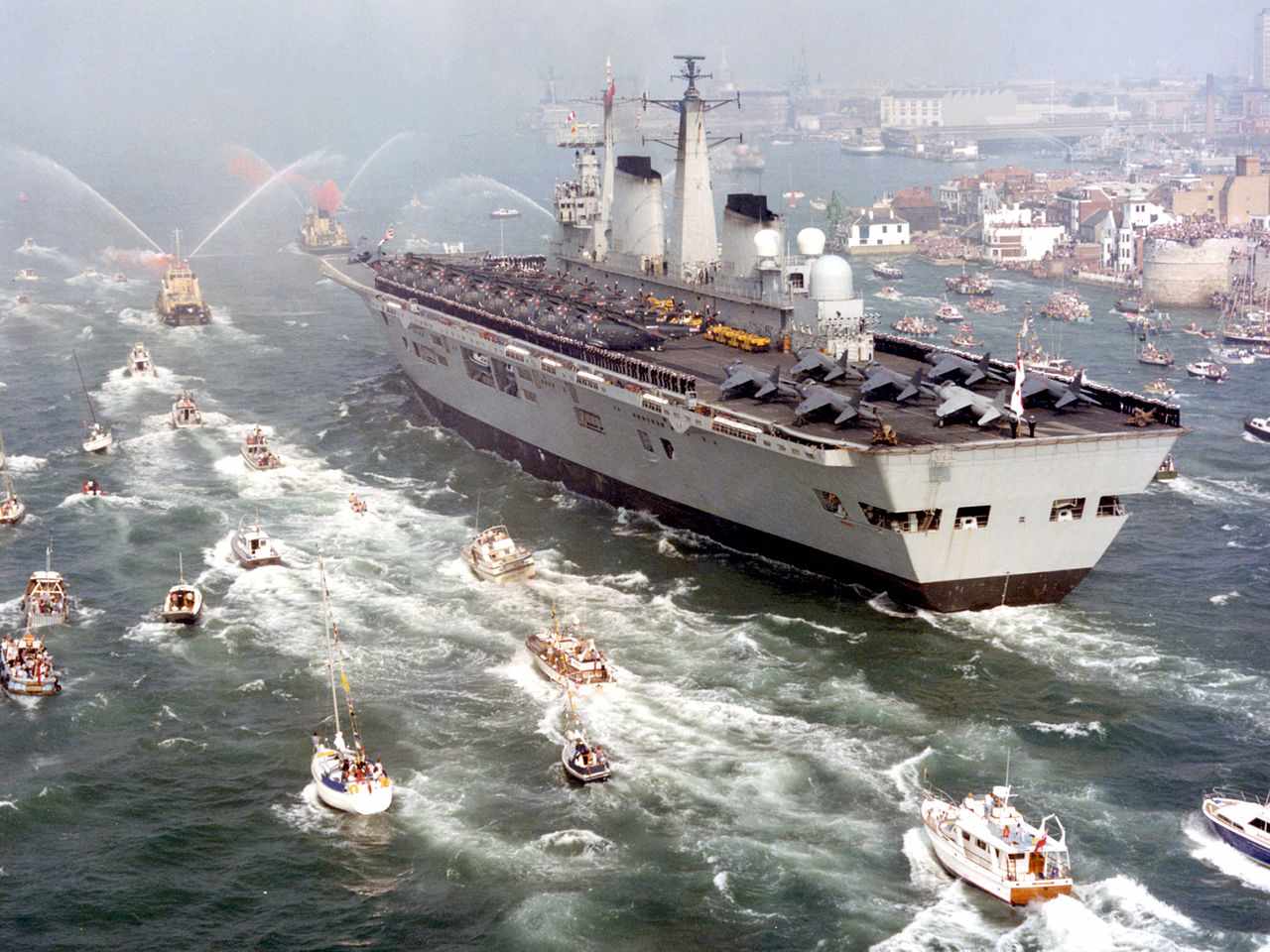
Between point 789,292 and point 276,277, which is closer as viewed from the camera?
point 789,292

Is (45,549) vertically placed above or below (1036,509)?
below

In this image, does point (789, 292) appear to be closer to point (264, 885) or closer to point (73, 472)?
point (73, 472)

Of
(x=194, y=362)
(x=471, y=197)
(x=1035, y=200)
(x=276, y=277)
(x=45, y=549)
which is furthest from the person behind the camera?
(x=471, y=197)

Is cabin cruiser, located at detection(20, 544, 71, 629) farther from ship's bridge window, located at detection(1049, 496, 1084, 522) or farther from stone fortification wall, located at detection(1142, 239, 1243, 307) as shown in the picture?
stone fortification wall, located at detection(1142, 239, 1243, 307)

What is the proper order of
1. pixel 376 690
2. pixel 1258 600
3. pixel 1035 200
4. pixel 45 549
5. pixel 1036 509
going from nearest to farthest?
pixel 376 690 → pixel 1036 509 → pixel 1258 600 → pixel 45 549 → pixel 1035 200

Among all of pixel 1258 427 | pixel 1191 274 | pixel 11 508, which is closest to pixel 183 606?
pixel 11 508

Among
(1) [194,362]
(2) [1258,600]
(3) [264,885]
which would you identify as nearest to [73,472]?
(1) [194,362]

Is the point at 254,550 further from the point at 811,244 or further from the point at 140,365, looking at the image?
the point at 140,365
